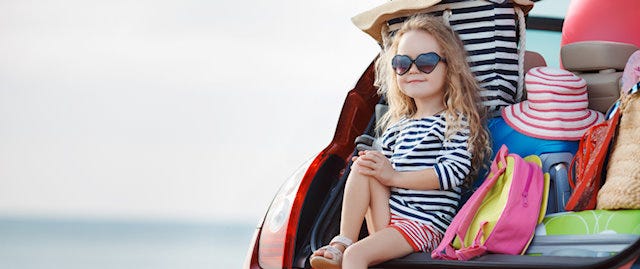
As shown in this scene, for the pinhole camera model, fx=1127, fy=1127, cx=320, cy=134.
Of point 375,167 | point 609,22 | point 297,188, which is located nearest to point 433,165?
point 375,167

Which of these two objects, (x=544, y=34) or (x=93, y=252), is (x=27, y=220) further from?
(x=544, y=34)

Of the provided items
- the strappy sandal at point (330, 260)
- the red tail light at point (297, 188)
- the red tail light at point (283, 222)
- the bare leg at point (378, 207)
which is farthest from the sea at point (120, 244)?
the strappy sandal at point (330, 260)

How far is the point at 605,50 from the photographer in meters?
2.97

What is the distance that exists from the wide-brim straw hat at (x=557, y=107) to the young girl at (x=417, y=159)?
14 cm

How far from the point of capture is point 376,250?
2.62m

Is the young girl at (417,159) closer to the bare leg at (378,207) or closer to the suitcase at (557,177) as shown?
the bare leg at (378,207)

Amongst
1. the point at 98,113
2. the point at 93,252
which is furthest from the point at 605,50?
the point at 98,113

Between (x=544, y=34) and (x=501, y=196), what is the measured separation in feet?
5.93

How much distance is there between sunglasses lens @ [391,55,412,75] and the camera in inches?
113

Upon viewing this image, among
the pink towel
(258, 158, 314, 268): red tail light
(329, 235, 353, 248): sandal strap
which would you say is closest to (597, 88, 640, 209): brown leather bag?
the pink towel

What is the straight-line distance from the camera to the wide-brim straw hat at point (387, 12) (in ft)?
9.97

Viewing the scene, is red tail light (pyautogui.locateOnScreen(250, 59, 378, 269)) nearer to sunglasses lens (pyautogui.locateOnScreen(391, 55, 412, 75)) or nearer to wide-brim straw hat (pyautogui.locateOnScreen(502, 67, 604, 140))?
sunglasses lens (pyautogui.locateOnScreen(391, 55, 412, 75))

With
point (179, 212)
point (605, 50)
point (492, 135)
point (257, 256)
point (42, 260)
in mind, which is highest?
point (605, 50)

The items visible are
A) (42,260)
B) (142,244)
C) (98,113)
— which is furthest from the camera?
(98,113)
